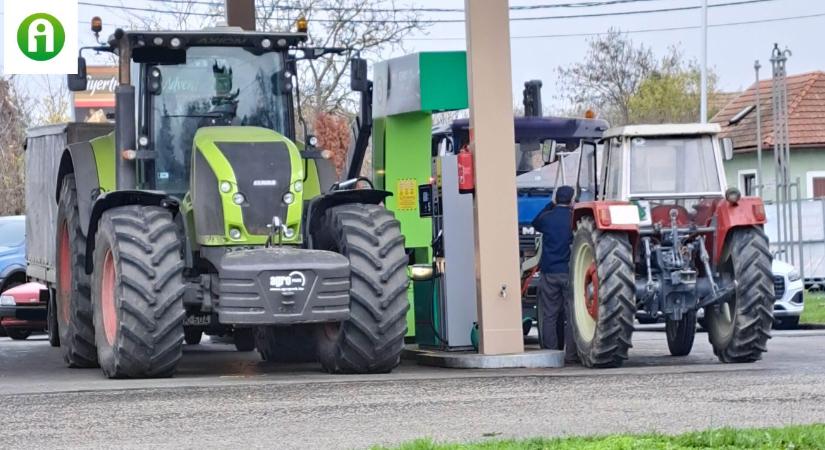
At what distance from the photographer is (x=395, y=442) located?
32.2ft

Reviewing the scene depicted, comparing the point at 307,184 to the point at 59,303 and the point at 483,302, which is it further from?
the point at 59,303

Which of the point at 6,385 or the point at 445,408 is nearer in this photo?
the point at 445,408

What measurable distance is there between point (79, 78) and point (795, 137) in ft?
119

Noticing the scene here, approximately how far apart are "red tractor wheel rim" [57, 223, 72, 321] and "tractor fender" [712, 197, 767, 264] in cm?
649

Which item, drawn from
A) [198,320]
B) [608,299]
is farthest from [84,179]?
[608,299]

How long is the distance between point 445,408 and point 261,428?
5.12 feet

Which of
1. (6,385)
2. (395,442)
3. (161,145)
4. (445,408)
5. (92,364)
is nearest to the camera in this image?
(395,442)

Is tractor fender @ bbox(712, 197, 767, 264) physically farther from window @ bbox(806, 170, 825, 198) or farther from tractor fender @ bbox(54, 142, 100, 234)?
window @ bbox(806, 170, 825, 198)

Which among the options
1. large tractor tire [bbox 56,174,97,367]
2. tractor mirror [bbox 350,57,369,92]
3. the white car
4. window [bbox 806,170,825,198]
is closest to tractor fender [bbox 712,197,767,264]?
tractor mirror [bbox 350,57,369,92]

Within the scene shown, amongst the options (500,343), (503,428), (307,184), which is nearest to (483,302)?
(500,343)

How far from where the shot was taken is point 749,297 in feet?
52.0

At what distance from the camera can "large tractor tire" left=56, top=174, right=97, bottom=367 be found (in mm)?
16781

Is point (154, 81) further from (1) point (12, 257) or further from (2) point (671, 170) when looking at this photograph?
(1) point (12, 257)

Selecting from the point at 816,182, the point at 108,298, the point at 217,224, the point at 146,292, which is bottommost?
the point at 108,298
